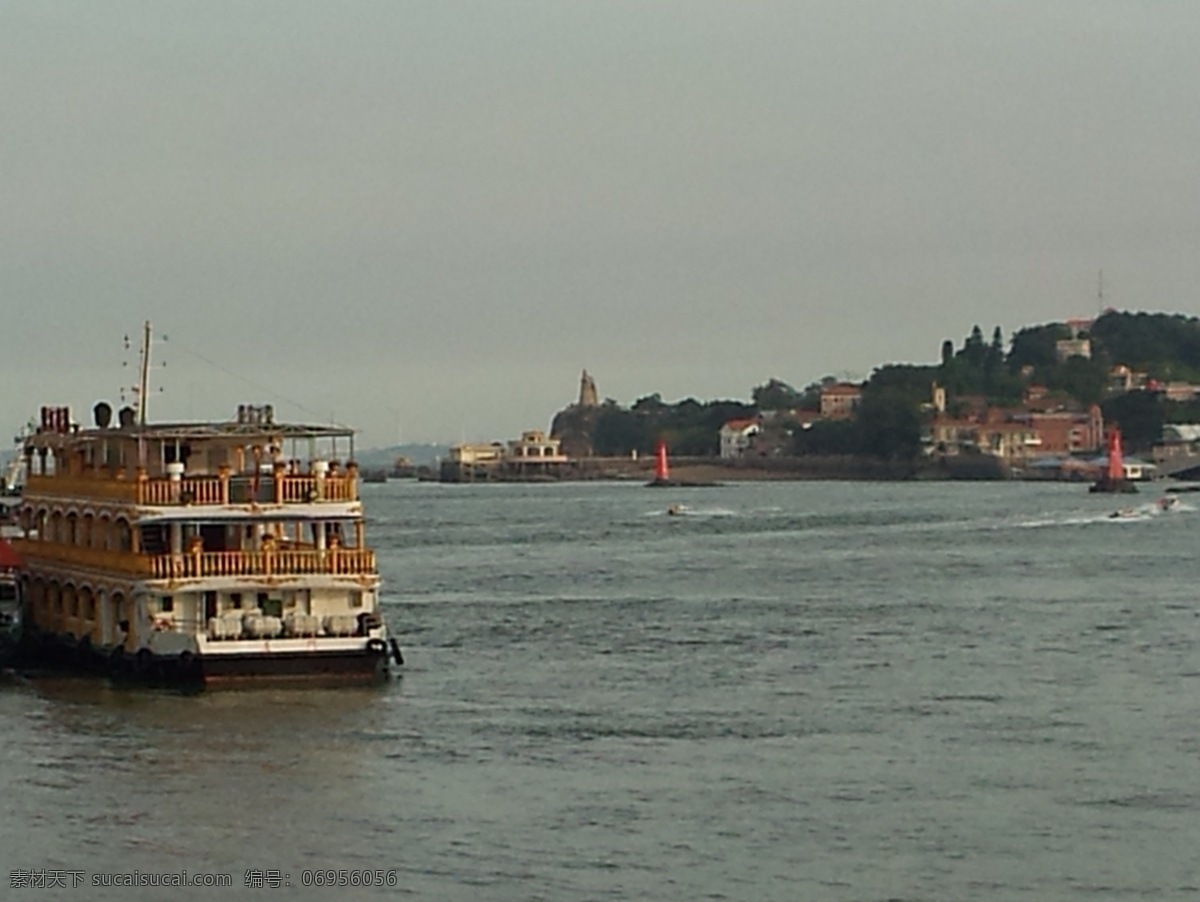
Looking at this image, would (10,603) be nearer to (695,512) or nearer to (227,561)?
(227,561)

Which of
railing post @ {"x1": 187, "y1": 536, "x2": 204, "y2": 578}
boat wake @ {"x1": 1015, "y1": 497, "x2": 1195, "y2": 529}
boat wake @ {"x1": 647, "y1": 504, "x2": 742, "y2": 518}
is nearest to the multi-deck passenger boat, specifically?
railing post @ {"x1": 187, "y1": 536, "x2": 204, "y2": 578}

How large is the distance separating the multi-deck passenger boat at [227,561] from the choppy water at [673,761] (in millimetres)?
799

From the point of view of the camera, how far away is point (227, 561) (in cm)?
4556

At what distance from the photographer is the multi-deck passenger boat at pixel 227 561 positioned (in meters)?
45.2

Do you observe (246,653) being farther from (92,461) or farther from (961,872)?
(961,872)

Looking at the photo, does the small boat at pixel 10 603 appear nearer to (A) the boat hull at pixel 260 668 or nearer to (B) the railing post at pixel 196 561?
(A) the boat hull at pixel 260 668

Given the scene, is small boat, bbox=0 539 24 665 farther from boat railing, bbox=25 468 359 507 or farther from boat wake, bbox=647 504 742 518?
boat wake, bbox=647 504 742 518

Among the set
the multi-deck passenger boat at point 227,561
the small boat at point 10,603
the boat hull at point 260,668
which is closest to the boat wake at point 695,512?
the small boat at point 10,603

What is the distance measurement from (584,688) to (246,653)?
655 cm

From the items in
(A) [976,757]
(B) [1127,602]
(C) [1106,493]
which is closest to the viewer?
(A) [976,757]

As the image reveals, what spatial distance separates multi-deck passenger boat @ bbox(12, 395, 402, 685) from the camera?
45.2m

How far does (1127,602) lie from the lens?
2704 inches

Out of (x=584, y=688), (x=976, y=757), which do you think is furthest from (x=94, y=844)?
(x=584, y=688)

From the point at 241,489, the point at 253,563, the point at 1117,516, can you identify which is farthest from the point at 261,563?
the point at 1117,516
